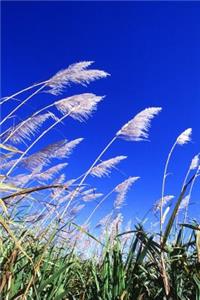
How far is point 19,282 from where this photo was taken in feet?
8.21

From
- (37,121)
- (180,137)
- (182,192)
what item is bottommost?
(182,192)

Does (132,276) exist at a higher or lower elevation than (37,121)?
lower

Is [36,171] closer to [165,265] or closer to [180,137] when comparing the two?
[180,137]

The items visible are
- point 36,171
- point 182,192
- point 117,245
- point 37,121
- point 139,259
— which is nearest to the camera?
point 182,192

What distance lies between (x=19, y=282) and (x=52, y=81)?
1879 millimetres

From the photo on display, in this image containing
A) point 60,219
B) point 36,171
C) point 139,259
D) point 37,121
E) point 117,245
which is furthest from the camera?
point 36,171

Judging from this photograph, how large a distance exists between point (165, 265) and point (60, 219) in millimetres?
778

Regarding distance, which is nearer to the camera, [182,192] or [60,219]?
[182,192]

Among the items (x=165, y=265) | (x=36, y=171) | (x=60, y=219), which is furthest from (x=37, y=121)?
(x=165, y=265)

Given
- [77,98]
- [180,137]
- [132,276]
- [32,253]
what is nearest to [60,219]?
[32,253]

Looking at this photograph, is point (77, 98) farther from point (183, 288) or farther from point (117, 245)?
point (183, 288)

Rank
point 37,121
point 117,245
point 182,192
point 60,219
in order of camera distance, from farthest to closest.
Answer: point 37,121 → point 60,219 → point 117,245 → point 182,192

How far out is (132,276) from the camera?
2.66 meters

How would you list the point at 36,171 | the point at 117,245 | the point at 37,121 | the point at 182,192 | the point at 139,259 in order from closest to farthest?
1. the point at 182,192
2. the point at 139,259
3. the point at 117,245
4. the point at 37,121
5. the point at 36,171
